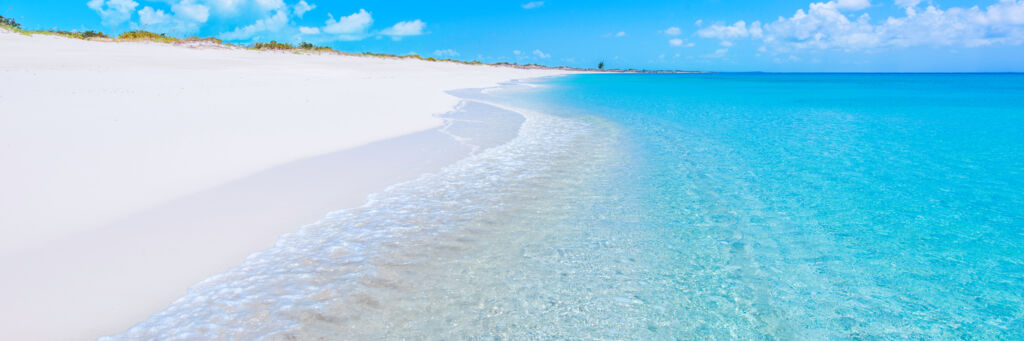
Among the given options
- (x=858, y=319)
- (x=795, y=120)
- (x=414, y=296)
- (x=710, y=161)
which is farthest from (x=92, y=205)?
(x=795, y=120)

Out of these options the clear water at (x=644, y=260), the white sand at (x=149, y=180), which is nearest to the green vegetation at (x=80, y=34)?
the white sand at (x=149, y=180)

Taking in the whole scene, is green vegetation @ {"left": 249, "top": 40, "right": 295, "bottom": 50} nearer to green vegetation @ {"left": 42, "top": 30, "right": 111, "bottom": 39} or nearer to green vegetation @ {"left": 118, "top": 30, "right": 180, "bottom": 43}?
green vegetation @ {"left": 118, "top": 30, "right": 180, "bottom": 43}

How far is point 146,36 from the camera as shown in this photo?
33094 millimetres

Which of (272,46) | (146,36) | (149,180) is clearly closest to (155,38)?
(146,36)

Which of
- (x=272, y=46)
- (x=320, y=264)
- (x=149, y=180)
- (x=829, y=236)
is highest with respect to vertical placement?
(x=272, y=46)

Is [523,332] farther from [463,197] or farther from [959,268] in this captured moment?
[959,268]

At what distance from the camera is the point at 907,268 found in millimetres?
4180

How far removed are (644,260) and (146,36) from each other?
39581 mm

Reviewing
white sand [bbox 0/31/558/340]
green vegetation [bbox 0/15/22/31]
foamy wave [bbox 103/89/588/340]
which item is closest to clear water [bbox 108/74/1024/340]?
foamy wave [bbox 103/89/588/340]

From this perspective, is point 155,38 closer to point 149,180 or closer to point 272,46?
point 272,46

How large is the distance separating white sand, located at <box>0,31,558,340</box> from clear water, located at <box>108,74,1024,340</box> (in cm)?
43

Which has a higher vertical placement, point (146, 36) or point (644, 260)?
point (146, 36)

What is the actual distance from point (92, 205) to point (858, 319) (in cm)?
649

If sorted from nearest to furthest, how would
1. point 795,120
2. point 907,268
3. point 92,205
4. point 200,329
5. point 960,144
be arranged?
point 200,329
point 907,268
point 92,205
point 960,144
point 795,120
